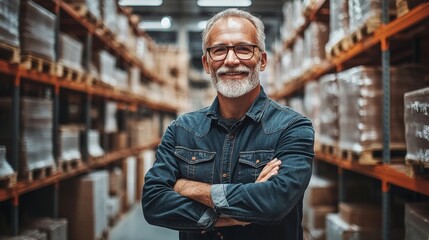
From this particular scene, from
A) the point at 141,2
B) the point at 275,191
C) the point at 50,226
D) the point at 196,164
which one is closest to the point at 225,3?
the point at 141,2

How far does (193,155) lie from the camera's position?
2.63 meters

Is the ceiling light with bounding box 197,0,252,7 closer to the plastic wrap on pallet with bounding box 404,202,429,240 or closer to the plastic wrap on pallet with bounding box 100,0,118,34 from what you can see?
the plastic wrap on pallet with bounding box 100,0,118,34

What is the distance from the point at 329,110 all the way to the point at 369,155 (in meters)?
1.37

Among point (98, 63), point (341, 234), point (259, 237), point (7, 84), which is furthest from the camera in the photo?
point (98, 63)

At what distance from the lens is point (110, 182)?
8078mm

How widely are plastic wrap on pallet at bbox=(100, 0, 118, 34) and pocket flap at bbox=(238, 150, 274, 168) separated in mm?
5247

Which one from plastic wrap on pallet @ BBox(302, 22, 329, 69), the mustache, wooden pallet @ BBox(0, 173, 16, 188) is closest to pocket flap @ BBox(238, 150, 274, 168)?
the mustache

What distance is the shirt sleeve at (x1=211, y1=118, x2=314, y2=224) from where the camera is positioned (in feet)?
7.48

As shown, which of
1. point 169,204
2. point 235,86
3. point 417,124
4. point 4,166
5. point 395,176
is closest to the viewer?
point 169,204

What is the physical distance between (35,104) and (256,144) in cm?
296

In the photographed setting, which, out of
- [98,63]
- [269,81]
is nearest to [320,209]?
[98,63]

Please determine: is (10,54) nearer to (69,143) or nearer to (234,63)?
(69,143)

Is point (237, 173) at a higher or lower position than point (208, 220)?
higher

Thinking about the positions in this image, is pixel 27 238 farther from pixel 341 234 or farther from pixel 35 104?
pixel 341 234
